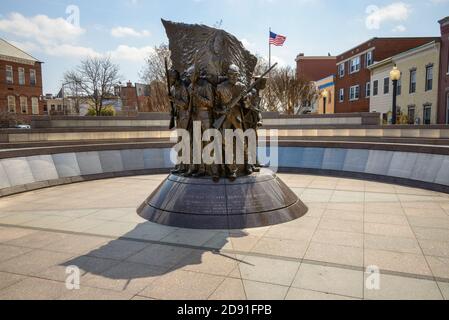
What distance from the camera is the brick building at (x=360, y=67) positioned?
140 feet

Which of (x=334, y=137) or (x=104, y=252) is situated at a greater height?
(x=334, y=137)

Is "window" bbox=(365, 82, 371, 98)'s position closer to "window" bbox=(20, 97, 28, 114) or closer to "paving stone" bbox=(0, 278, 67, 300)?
"paving stone" bbox=(0, 278, 67, 300)

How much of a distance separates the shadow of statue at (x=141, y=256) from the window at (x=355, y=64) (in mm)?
46409

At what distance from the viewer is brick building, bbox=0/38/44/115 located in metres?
56.7

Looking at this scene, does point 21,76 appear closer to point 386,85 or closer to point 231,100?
point 386,85

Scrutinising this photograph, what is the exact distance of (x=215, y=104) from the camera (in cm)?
782

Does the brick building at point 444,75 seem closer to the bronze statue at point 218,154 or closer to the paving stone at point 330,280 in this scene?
the bronze statue at point 218,154

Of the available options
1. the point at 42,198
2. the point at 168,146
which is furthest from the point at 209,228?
the point at 168,146

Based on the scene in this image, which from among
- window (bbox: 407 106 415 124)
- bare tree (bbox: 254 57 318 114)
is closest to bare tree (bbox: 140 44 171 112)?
bare tree (bbox: 254 57 318 114)

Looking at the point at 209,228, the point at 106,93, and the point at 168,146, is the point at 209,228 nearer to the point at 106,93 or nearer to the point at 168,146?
the point at 168,146

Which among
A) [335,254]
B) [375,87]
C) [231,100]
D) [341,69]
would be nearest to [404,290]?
[335,254]

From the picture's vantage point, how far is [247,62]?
29.0 feet

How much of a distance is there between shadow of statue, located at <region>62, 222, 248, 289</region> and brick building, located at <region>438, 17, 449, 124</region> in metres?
31.0
